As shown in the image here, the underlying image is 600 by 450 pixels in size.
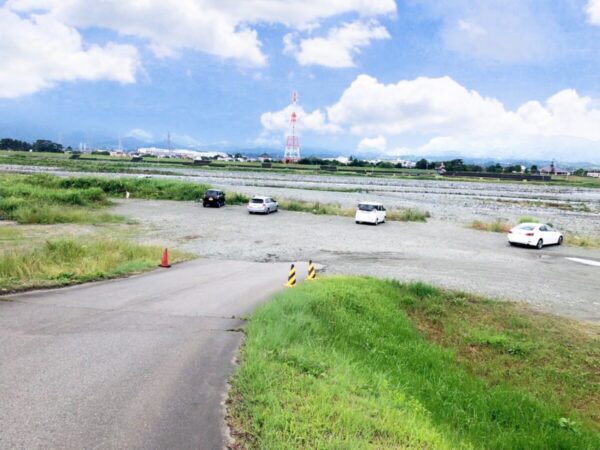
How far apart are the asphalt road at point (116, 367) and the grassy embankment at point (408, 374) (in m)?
0.59

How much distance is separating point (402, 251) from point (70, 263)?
18.5 m

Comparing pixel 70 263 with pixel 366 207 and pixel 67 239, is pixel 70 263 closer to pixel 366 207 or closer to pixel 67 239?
pixel 67 239

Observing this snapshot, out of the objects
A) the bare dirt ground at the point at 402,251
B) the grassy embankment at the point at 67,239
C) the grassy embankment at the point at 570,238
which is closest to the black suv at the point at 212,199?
the bare dirt ground at the point at 402,251

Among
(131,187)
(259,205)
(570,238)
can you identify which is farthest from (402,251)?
(131,187)

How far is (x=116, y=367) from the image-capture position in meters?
7.59

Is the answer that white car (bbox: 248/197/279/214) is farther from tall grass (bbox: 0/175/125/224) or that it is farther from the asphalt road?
the asphalt road

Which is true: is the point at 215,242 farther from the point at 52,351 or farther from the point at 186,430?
the point at 186,430

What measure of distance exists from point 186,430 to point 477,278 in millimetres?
18299

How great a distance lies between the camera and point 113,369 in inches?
296

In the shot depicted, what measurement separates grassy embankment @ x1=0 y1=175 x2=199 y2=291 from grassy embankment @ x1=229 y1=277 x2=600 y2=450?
6899 millimetres

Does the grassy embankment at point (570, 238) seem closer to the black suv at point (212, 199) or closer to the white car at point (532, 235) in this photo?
the white car at point (532, 235)

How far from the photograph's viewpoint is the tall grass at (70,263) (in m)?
13.5

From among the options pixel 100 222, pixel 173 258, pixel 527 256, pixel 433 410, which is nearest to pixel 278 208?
pixel 100 222

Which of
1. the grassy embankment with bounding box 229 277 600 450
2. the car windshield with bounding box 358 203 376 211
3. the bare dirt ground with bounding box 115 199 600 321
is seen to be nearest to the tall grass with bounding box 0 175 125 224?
the bare dirt ground with bounding box 115 199 600 321
